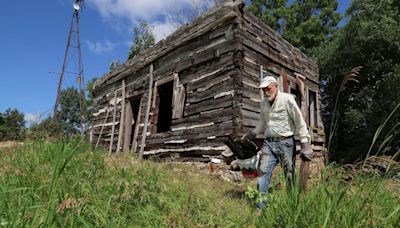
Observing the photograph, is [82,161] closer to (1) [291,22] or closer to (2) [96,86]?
(2) [96,86]

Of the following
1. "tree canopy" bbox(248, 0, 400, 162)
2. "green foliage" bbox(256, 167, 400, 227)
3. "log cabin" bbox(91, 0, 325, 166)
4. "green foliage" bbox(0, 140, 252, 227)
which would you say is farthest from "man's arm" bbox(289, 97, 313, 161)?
"tree canopy" bbox(248, 0, 400, 162)

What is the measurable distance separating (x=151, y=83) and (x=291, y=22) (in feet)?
55.6

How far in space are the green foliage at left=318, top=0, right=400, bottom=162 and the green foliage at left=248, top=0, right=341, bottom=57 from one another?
4817 mm

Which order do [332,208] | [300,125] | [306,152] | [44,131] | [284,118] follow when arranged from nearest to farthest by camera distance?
[332,208]
[306,152]
[300,125]
[284,118]
[44,131]

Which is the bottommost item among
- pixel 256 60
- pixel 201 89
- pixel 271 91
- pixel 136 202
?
pixel 136 202

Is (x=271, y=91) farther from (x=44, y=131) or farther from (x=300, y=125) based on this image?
(x=44, y=131)

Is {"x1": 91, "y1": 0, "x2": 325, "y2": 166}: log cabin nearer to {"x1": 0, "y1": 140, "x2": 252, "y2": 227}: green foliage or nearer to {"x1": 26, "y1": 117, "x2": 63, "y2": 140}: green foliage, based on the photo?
{"x1": 26, "y1": 117, "x2": 63, "y2": 140}: green foliage

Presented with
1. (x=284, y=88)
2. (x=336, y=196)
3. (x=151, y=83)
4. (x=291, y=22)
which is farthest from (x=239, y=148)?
(x=291, y=22)

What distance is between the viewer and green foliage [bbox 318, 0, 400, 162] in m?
15.3

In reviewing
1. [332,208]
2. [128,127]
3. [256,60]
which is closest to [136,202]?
[332,208]

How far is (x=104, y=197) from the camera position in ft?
9.64

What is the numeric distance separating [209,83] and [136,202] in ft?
18.3

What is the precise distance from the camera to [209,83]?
26.8 feet

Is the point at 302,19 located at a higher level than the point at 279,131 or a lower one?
higher
